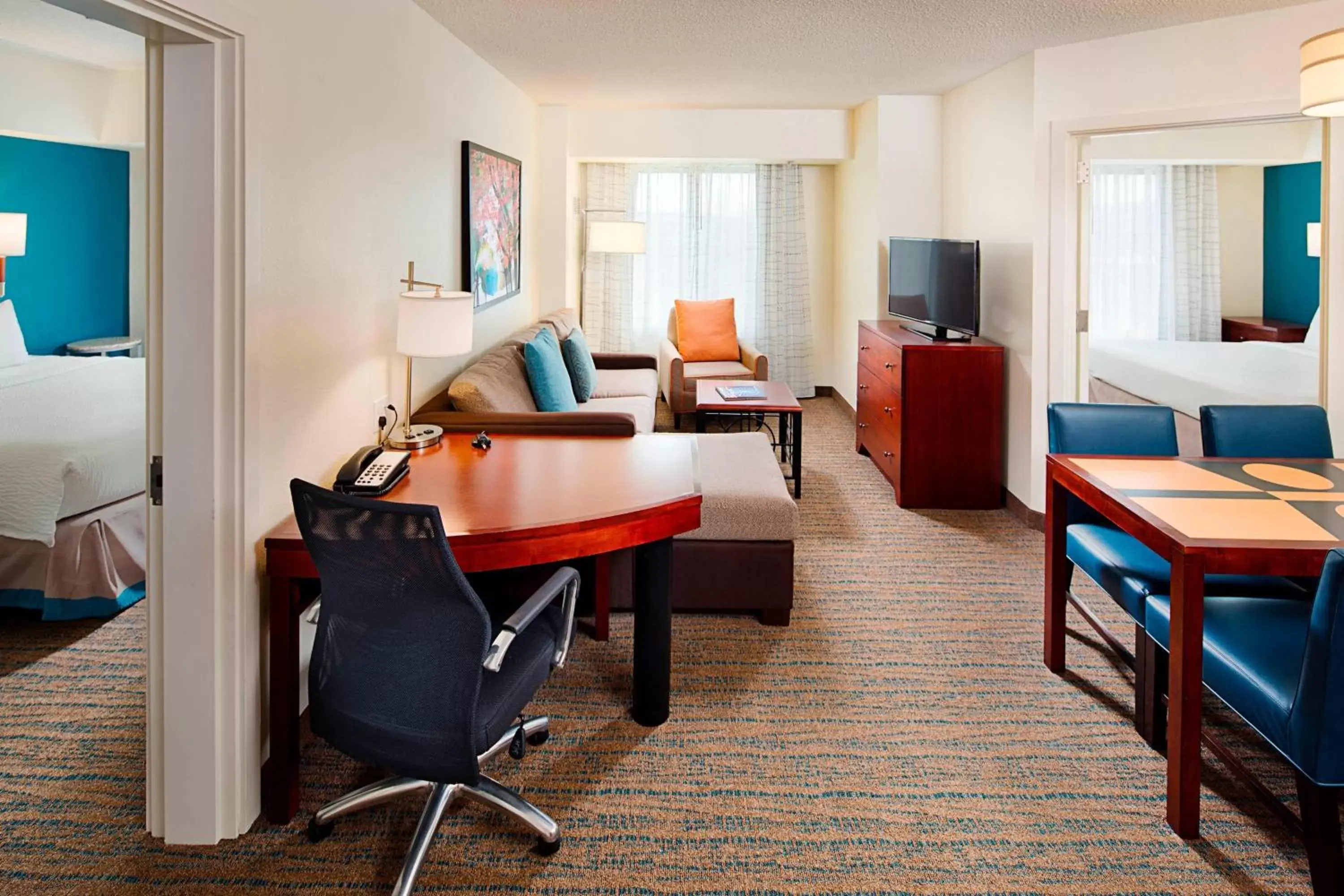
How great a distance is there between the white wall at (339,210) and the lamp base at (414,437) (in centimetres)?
8

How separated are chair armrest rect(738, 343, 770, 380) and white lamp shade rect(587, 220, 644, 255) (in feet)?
3.87

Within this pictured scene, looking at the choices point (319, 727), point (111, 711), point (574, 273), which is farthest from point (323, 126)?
point (574, 273)

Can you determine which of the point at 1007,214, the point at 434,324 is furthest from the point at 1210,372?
the point at 434,324

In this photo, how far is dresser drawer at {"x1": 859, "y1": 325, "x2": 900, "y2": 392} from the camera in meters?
4.91

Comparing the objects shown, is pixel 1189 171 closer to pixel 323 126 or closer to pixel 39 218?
pixel 323 126

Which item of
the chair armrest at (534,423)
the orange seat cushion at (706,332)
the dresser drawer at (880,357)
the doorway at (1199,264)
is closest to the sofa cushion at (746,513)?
the chair armrest at (534,423)

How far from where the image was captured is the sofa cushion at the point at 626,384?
19.0 feet

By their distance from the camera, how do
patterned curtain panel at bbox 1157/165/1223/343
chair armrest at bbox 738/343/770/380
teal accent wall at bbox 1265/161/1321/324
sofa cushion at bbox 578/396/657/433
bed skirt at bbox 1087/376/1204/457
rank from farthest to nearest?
patterned curtain panel at bbox 1157/165/1223/343, chair armrest at bbox 738/343/770/380, teal accent wall at bbox 1265/161/1321/324, sofa cushion at bbox 578/396/657/433, bed skirt at bbox 1087/376/1204/457

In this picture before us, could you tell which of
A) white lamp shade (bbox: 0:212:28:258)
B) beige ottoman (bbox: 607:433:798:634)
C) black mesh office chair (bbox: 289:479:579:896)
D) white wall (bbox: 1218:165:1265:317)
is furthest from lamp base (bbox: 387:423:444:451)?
white wall (bbox: 1218:165:1265:317)

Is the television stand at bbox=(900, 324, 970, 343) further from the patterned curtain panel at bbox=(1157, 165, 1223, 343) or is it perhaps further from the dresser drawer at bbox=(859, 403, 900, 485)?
the patterned curtain panel at bbox=(1157, 165, 1223, 343)

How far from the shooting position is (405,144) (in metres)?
3.34

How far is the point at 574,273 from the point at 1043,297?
4.04 metres

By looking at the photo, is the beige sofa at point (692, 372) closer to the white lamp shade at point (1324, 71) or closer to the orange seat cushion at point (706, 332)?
the orange seat cushion at point (706, 332)

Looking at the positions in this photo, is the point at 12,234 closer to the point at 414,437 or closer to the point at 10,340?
the point at 10,340
